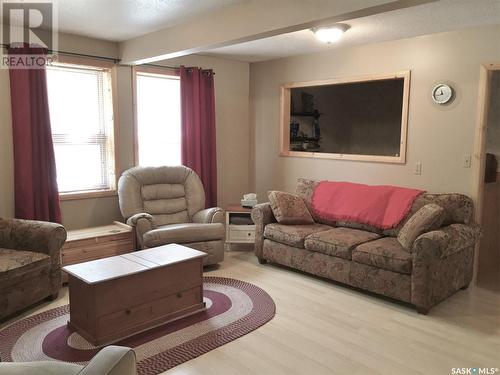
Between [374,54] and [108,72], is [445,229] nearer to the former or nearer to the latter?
[374,54]

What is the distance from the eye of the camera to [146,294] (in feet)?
9.73

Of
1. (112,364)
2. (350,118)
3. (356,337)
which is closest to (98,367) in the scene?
(112,364)

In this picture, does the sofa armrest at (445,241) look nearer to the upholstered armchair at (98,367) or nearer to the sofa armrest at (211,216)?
the sofa armrest at (211,216)

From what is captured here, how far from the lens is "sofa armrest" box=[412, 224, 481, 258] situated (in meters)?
3.19

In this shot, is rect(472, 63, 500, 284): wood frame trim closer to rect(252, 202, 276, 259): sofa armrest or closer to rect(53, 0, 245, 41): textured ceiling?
rect(252, 202, 276, 259): sofa armrest

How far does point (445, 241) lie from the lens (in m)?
3.26

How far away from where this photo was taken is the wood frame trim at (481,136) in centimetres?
368

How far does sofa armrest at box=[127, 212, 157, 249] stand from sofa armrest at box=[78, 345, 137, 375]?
289 cm

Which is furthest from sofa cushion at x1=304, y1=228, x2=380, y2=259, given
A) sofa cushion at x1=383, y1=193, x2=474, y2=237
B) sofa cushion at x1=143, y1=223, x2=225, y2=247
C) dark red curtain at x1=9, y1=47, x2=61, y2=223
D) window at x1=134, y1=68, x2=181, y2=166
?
dark red curtain at x1=9, y1=47, x2=61, y2=223

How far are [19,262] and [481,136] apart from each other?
4094 millimetres

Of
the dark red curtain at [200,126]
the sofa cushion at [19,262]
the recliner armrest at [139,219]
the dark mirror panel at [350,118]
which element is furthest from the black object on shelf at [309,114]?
the sofa cushion at [19,262]

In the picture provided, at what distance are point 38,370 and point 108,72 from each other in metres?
3.84

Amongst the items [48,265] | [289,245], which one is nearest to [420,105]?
[289,245]

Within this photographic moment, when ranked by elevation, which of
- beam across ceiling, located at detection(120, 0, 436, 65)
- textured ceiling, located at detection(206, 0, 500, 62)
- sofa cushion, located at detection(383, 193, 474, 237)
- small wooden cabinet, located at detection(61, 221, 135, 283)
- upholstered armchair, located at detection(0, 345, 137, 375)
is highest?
textured ceiling, located at detection(206, 0, 500, 62)
